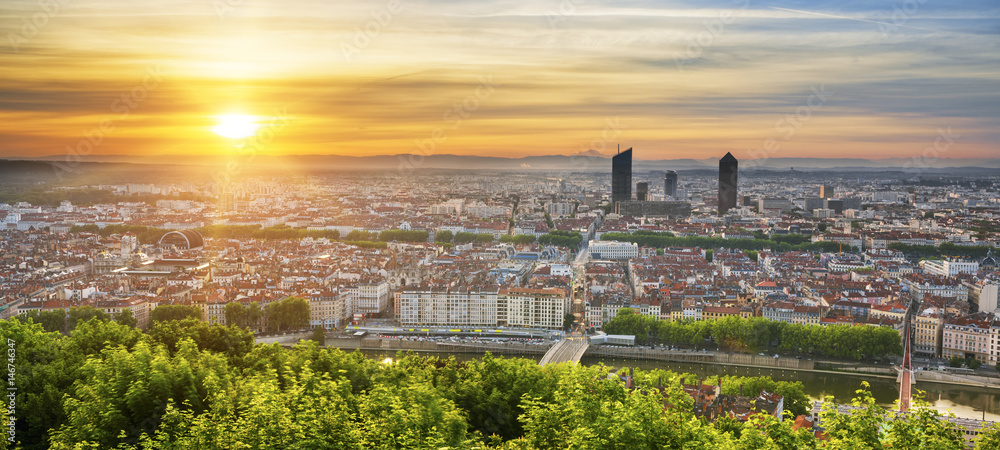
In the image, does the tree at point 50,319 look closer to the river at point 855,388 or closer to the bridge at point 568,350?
the river at point 855,388

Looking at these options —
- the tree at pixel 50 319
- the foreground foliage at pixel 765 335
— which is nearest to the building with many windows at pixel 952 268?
the foreground foliage at pixel 765 335

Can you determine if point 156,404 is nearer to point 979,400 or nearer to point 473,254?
point 979,400

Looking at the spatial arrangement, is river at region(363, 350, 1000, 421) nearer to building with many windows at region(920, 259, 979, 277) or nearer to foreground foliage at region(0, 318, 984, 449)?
foreground foliage at region(0, 318, 984, 449)

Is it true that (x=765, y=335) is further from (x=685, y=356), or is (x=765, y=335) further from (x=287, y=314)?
(x=287, y=314)

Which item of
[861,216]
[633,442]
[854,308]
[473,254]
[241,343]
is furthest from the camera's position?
[861,216]

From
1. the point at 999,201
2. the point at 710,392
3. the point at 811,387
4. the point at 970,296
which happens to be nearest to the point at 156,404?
the point at 710,392

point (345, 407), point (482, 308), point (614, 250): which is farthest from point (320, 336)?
point (614, 250)

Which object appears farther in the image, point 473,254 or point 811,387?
point 473,254
